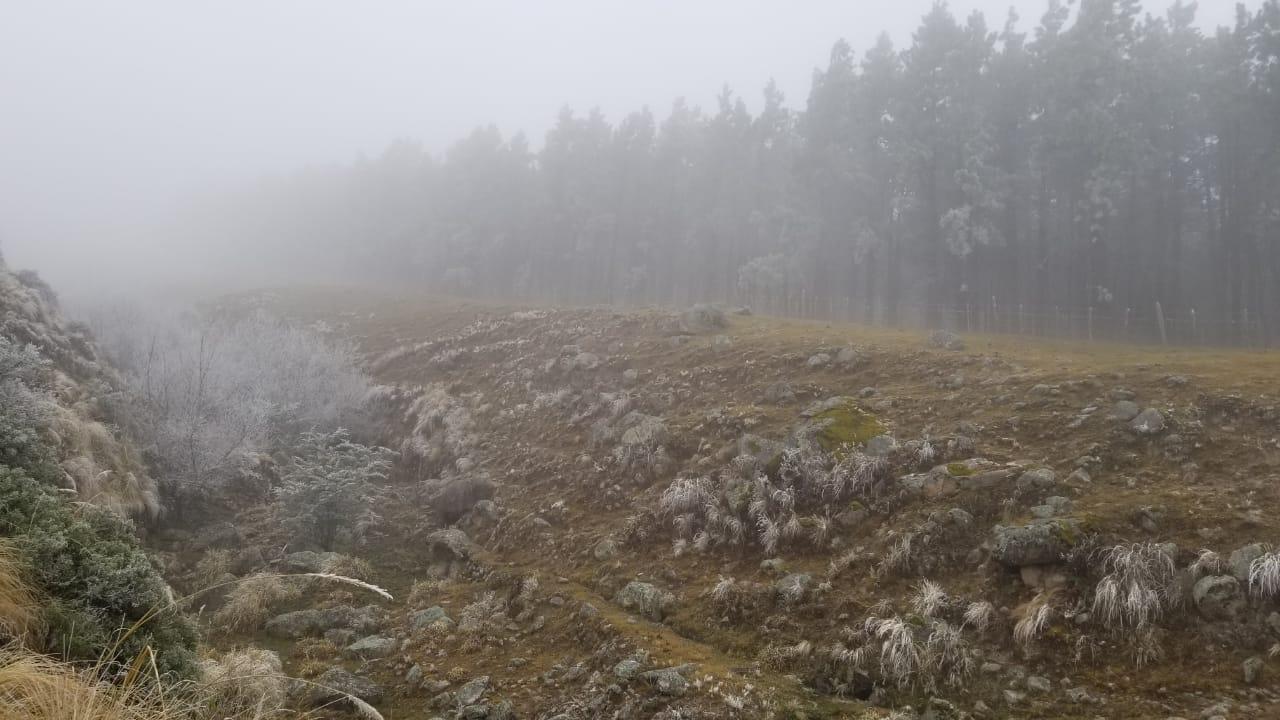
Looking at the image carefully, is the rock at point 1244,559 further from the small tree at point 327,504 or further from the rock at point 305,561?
the small tree at point 327,504

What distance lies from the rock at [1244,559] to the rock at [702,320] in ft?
57.2

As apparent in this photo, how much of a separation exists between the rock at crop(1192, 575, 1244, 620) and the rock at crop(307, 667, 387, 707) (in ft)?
32.9

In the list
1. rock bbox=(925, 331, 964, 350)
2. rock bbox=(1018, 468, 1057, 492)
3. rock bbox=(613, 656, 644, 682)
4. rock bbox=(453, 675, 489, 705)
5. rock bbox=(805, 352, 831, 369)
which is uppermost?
rock bbox=(925, 331, 964, 350)

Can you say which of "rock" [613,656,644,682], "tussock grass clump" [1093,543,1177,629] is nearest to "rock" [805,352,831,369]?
"tussock grass clump" [1093,543,1177,629]

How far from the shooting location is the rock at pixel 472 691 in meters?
8.83

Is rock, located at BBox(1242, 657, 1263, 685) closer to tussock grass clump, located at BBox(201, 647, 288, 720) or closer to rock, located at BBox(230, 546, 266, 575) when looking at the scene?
tussock grass clump, located at BBox(201, 647, 288, 720)

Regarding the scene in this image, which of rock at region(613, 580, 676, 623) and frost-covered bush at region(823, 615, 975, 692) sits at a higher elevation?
frost-covered bush at region(823, 615, 975, 692)

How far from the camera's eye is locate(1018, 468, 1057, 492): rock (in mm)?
10666

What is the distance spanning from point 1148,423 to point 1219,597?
445 centimetres

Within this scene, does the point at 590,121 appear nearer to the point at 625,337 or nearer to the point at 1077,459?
the point at 625,337

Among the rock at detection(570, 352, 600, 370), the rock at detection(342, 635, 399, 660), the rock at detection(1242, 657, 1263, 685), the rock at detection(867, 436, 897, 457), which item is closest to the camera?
the rock at detection(1242, 657, 1263, 685)

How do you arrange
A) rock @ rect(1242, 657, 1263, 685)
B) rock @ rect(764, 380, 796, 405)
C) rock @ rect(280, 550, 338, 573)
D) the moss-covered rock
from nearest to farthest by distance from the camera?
rock @ rect(1242, 657, 1263, 685) < the moss-covered rock < rock @ rect(280, 550, 338, 573) < rock @ rect(764, 380, 796, 405)

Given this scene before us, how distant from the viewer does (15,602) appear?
521 centimetres

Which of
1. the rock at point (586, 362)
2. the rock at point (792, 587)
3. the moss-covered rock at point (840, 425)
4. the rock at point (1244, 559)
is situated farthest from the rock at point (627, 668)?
the rock at point (586, 362)
